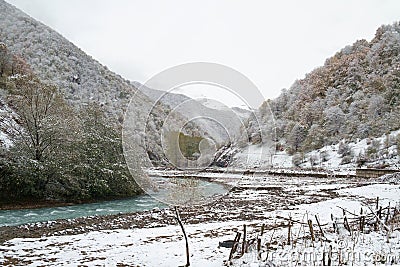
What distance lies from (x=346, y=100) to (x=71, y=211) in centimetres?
6626

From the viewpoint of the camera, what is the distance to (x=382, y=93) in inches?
2398

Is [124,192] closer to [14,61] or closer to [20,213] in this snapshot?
[20,213]

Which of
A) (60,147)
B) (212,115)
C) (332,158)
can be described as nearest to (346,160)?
(332,158)

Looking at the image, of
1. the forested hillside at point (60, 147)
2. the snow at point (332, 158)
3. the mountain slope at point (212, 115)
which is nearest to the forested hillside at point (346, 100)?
the snow at point (332, 158)

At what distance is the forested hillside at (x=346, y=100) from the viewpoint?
5694 centimetres

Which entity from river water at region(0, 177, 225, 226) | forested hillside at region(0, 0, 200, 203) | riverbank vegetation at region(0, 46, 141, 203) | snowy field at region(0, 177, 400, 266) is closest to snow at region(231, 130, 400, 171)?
forested hillside at region(0, 0, 200, 203)

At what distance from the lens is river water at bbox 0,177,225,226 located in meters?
13.3

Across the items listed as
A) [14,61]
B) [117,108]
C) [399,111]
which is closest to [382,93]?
[399,111]

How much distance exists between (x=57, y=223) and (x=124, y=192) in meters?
9.03

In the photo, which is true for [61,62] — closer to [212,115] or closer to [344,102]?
[344,102]

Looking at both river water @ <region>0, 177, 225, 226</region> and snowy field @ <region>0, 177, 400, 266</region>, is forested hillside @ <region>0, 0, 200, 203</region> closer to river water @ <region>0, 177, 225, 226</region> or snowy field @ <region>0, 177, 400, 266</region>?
river water @ <region>0, 177, 225, 226</region>

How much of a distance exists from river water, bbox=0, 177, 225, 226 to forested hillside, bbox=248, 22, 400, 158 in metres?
31.5

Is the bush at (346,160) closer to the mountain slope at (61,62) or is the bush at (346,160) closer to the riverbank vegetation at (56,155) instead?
the mountain slope at (61,62)

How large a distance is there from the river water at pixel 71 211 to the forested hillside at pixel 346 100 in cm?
3152
